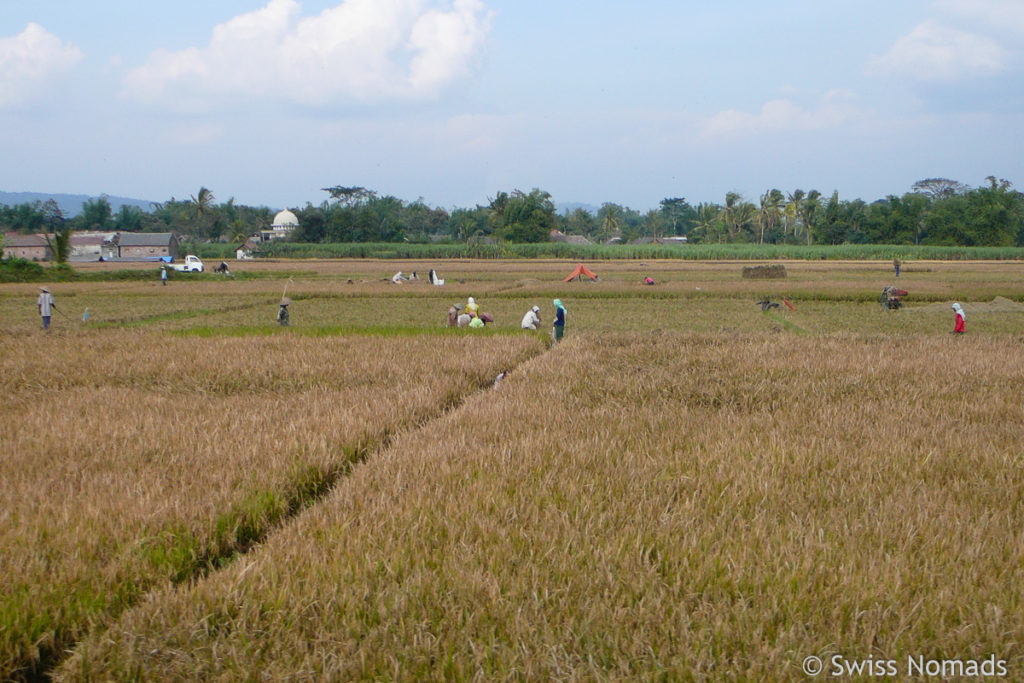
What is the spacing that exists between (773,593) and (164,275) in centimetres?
3656

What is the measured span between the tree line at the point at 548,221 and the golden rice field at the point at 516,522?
215 ft

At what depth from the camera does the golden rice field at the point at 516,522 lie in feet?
9.95

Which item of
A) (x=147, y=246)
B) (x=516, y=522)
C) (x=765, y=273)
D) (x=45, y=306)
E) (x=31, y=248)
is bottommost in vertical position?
(x=516, y=522)

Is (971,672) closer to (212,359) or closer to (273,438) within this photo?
(273,438)

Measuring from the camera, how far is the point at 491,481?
16.5 feet

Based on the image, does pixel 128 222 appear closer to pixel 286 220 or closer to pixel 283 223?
pixel 283 223

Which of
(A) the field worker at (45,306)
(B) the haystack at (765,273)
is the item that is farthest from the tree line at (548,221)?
(A) the field worker at (45,306)

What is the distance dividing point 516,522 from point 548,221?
77292 mm

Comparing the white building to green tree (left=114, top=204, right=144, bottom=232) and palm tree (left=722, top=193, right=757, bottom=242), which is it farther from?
palm tree (left=722, top=193, right=757, bottom=242)

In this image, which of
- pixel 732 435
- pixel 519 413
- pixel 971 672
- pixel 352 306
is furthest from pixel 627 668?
pixel 352 306

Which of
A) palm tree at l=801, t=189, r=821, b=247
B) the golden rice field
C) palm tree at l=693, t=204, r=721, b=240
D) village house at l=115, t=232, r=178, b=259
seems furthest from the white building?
the golden rice field

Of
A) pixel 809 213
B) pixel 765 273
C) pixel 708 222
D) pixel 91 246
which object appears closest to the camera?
pixel 765 273

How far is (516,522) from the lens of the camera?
169 inches

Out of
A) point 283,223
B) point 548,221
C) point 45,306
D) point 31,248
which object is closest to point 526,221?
point 548,221
